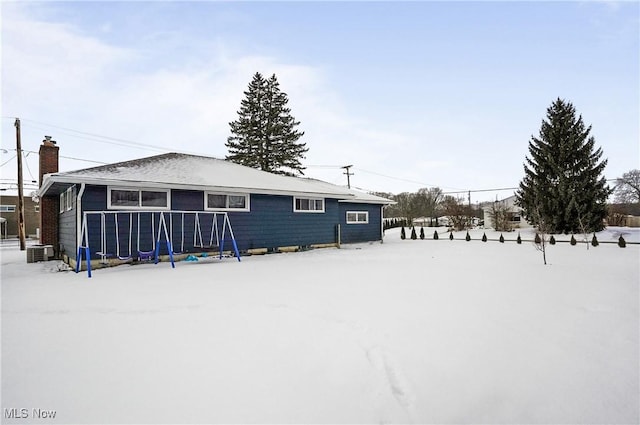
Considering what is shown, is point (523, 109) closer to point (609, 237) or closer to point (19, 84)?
point (609, 237)

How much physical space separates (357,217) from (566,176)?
47.3 feet

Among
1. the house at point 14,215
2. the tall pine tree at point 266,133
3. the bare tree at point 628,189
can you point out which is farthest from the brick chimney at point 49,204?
the bare tree at point 628,189

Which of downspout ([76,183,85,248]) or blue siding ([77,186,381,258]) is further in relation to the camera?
blue siding ([77,186,381,258])

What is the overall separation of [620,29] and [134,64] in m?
16.1

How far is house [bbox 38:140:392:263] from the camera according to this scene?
8688mm

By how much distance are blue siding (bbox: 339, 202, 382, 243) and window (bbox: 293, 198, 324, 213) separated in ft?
6.50

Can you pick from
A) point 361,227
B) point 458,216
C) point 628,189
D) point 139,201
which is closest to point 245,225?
point 139,201

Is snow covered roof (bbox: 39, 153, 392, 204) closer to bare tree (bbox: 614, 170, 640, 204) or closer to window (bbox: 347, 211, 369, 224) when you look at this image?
window (bbox: 347, 211, 369, 224)

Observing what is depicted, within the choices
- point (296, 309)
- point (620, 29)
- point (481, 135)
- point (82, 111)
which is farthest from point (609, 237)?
point (82, 111)

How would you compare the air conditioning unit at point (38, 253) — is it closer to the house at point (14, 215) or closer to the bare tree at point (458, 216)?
the bare tree at point (458, 216)

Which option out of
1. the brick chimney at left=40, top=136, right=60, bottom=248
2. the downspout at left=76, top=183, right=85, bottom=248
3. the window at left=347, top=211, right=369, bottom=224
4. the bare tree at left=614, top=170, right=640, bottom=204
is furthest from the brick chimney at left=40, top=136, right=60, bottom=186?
the bare tree at left=614, top=170, right=640, bottom=204

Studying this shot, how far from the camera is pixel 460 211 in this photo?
27266 mm

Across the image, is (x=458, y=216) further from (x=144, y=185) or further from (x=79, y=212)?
(x=79, y=212)

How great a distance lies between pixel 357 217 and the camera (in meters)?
16.9
